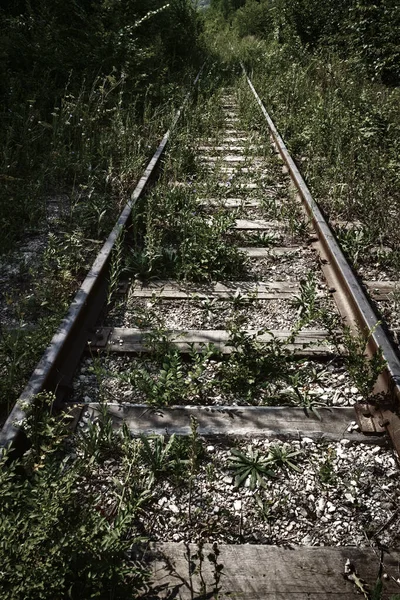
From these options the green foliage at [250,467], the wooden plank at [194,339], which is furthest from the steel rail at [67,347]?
the green foliage at [250,467]

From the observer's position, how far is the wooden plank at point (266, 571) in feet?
5.19

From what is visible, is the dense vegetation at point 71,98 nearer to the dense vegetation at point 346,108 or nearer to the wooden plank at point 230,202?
the wooden plank at point 230,202

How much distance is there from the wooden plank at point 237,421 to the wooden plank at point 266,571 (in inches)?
21.8

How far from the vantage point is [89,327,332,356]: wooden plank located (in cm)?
279

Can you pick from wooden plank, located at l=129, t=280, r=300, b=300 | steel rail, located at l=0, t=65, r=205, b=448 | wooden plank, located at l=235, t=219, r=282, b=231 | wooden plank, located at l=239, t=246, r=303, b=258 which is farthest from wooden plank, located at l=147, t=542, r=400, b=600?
→ wooden plank, located at l=235, t=219, r=282, b=231

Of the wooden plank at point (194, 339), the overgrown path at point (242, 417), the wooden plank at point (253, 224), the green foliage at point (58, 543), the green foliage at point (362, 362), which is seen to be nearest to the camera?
the green foliage at point (58, 543)

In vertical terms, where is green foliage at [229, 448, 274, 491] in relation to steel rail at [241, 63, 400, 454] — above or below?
below

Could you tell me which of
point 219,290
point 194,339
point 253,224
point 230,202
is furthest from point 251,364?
point 230,202

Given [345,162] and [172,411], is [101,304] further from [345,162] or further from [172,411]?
[345,162]

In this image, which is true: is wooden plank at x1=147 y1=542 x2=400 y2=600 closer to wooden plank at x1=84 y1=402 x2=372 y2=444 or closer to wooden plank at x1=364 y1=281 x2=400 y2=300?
wooden plank at x1=84 y1=402 x2=372 y2=444

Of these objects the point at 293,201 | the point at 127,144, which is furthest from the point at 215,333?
the point at 127,144

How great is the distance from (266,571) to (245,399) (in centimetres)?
92

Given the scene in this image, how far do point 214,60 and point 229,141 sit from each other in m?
9.53

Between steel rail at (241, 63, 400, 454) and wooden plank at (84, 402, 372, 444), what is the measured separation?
0.11 metres
